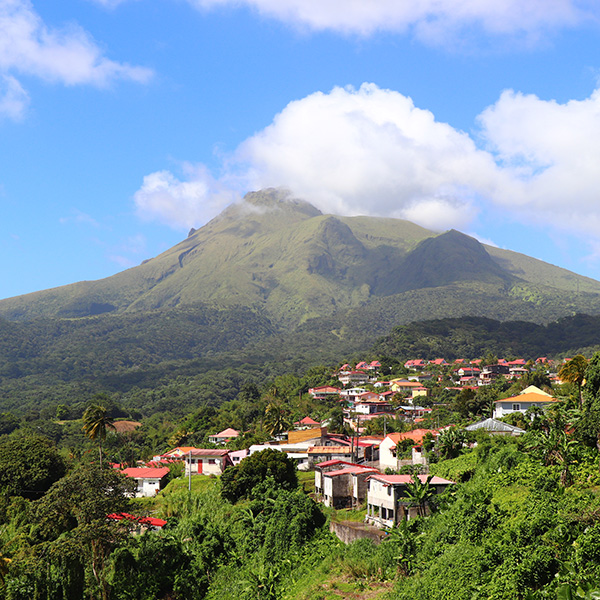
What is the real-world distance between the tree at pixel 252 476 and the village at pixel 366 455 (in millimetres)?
2336

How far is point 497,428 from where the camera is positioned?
4788 centimetres

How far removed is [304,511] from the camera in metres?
38.0

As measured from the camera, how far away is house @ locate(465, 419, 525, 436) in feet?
153

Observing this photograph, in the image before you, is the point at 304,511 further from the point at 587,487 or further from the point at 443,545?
the point at 587,487

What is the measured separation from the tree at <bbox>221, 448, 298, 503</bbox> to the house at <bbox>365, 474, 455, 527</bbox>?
10186 millimetres

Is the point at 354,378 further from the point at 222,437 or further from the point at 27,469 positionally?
the point at 27,469

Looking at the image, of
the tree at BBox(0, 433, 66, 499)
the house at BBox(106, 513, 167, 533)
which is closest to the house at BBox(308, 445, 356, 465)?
the house at BBox(106, 513, 167, 533)

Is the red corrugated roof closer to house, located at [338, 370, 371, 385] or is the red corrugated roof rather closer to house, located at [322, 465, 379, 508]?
house, located at [322, 465, 379, 508]

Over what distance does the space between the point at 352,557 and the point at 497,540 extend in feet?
29.1

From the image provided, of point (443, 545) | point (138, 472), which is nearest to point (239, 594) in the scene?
point (443, 545)

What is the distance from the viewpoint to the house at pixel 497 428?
1833 inches

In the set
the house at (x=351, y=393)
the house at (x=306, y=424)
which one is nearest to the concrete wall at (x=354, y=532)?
the house at (x=306, y=424)

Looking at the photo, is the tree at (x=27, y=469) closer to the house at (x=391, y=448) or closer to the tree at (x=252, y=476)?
the tree at (x=252, y=476)

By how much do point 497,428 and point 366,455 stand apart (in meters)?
11.8
